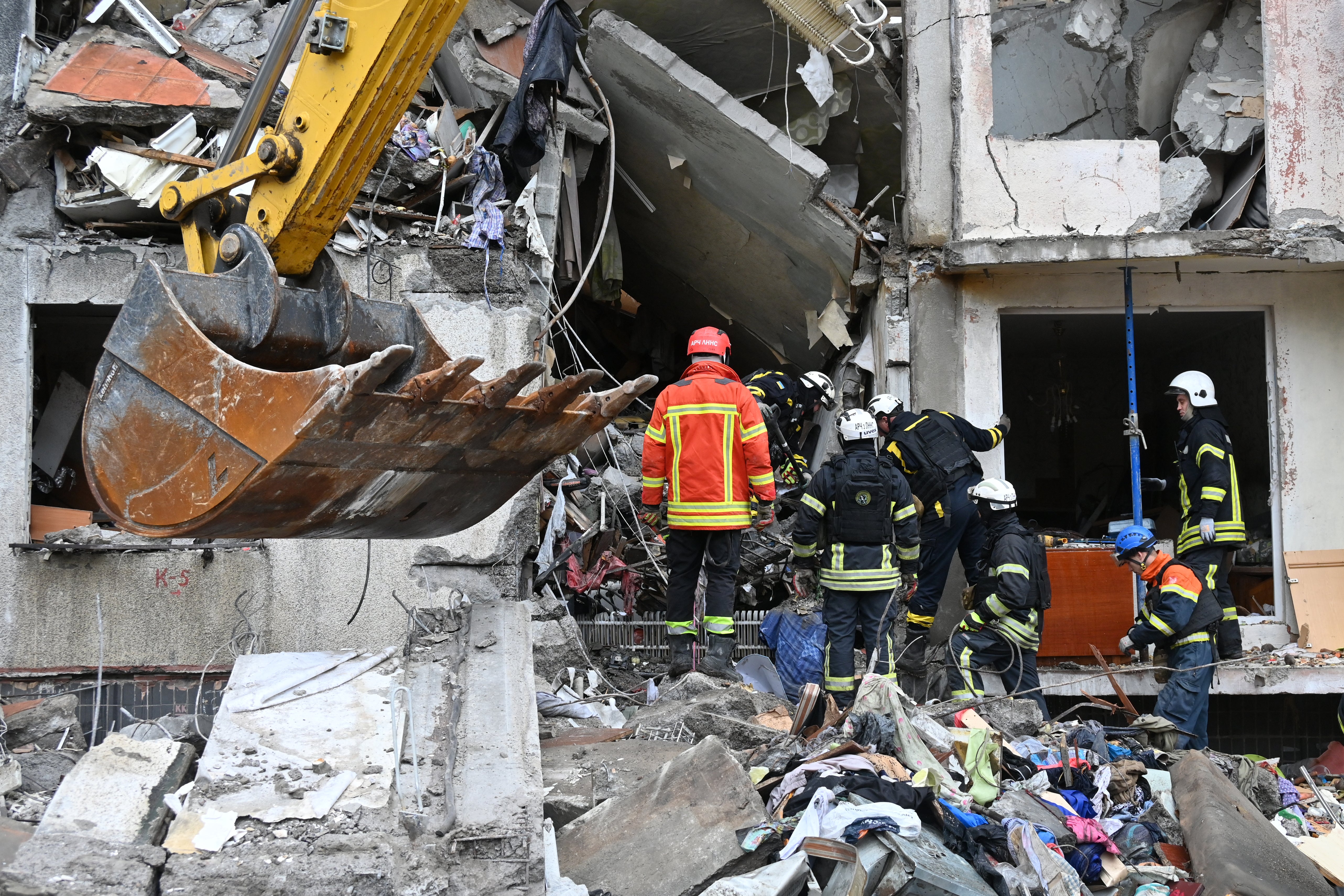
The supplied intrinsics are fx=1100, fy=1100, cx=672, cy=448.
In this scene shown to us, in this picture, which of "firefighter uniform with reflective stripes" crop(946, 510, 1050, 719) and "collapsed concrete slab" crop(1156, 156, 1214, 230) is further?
"collapsed concrete slab" crop(1156, 156, 1214, 230)

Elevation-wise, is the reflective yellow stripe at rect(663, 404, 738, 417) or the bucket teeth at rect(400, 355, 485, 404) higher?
the reflective yellow stripe at rect(663, 404, 738, 417)

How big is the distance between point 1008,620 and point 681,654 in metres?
2.04

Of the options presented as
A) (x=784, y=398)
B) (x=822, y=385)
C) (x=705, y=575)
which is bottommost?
(x=705, y=575)

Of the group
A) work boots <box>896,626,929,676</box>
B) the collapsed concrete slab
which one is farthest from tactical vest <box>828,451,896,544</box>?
the collapsed concrete slab

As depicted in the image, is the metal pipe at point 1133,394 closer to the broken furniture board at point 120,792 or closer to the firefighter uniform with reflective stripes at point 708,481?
the firefighter uniform with reflective stripes at point 708,481

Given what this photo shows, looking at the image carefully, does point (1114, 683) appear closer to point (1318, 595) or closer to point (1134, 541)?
point (1134, 541)

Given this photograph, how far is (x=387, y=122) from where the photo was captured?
3.77 m

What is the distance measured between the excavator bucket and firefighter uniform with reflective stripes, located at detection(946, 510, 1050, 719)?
3.54m

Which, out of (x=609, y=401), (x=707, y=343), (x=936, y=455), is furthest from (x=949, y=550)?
(x=609, y=401)

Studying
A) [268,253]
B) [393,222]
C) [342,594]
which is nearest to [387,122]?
[268,253]

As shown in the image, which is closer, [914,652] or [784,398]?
[914,652]

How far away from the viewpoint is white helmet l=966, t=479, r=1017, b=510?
22.9 ft

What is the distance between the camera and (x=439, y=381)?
3.47m

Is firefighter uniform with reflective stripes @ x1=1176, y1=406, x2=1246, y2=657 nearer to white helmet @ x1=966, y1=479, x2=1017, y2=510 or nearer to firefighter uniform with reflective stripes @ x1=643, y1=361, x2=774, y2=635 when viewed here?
white helmet @ x1=966, y1=479, x2=1017, y2=510
